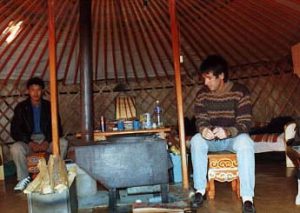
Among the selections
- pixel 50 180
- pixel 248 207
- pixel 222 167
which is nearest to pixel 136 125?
pixel 222 167

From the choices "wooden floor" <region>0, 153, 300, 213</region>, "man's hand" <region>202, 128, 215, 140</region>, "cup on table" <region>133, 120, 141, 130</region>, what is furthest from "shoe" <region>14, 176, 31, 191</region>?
"man's hand" <region>202, 128, 215, 140</region>

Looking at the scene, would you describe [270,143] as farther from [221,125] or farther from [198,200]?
[198,200]

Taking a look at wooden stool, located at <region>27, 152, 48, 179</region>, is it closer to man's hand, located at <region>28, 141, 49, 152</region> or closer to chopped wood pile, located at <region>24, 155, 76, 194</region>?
man's hand, located at <region>28, 141, 49, 152</region>

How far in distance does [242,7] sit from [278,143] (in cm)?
142

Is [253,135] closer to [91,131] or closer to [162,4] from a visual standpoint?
[162,4]

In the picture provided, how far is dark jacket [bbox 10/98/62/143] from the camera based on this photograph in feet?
11.9

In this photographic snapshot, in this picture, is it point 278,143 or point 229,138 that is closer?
point 229,138

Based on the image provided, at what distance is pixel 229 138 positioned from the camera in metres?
2.48

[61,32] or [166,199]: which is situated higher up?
[61,32]

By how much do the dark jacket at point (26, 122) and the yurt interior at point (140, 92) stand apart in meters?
0.24

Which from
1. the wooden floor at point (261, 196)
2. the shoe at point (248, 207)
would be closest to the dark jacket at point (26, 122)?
the wooden floor at point (261, 196)

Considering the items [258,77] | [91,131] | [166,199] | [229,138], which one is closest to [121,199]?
[166,199]

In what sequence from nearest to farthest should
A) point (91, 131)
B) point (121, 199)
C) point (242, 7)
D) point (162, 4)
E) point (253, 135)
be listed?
point (121, 199) → point (91, 131) → point (242, 7) → point (162, 4) → point (253, 135)

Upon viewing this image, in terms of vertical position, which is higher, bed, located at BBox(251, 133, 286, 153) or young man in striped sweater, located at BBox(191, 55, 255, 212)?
young man in striped sweater, located at BBox(191, 55, 255, 212)
